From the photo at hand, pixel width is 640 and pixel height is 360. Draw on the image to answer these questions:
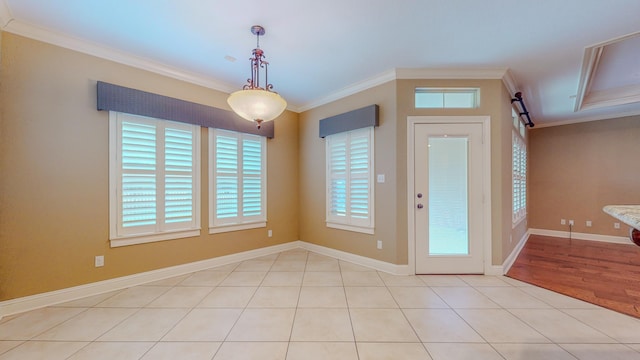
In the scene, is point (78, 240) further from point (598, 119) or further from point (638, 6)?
point (598, 119)

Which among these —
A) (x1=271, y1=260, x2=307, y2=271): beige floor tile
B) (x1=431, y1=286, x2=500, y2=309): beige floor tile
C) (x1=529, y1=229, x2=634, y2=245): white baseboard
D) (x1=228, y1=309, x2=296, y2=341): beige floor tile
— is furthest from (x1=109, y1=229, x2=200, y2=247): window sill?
(x1=529, y1=229, x2=634, y2=245): white baseboard

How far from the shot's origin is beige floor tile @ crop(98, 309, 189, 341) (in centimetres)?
199

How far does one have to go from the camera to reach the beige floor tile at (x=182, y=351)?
69.5 inches

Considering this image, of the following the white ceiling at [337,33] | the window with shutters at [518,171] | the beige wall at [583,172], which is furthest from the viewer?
the beige wall at [583,172]

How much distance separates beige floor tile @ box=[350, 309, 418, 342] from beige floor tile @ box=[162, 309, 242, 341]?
3.64 feet

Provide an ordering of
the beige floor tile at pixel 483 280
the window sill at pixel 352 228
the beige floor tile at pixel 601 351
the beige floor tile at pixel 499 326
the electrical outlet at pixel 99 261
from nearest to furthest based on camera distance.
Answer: the beige floor tile at pixel 601 351 → the beige floor tile at pixel 499 326 → the electrical outlet at pixel 99 261 → the beige floor tile at pixel 483 280 → the window sill at pixel 352 228

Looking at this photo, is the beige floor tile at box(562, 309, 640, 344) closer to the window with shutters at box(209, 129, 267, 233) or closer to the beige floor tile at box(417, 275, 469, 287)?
the beige floor tile at box(417, 275, 469, 287)

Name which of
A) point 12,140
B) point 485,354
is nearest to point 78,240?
point 12,140

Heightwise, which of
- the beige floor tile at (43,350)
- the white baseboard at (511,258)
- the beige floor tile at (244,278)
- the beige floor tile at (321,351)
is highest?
the white baseboard at (511,258)

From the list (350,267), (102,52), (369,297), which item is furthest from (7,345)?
(350,267)

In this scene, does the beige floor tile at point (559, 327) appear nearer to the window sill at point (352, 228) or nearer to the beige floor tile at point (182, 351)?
the window sill at point (352, 228)

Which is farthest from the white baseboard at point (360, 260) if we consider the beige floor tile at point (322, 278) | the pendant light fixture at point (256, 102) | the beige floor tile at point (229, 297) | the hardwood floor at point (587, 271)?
the pendant light fixture at point (256, 102)

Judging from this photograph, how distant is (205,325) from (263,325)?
1.67 feet

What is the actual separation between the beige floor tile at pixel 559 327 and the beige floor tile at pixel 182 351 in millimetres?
2645
